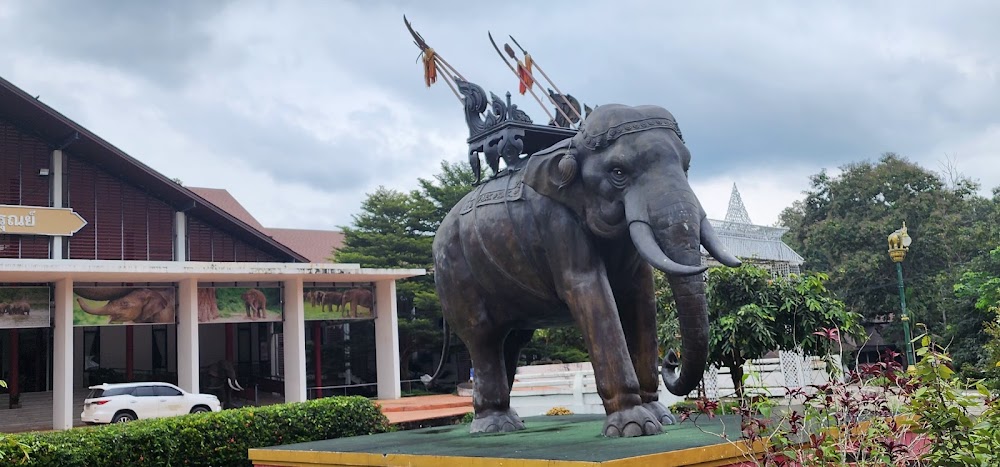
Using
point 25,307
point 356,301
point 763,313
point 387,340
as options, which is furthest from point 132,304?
point 763,313

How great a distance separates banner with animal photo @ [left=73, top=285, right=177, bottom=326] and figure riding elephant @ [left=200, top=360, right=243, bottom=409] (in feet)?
10.4

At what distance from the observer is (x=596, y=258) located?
533cm

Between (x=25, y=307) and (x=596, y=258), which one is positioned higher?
(x=25, y=307)

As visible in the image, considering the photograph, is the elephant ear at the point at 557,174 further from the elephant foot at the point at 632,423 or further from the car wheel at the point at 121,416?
the car wheel at the point at 121,416

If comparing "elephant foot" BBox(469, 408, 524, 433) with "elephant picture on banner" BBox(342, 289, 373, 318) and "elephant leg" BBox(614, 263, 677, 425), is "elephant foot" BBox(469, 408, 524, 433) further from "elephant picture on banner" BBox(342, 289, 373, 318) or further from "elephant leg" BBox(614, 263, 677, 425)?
"elephant picture on banner" BBox(342, 289, 373, 318)

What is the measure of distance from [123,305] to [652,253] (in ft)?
66.2

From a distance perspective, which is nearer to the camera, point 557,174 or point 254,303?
point 557,174

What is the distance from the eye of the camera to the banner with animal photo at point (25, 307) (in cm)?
2064

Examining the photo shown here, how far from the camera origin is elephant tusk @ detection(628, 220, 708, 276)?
177 inches

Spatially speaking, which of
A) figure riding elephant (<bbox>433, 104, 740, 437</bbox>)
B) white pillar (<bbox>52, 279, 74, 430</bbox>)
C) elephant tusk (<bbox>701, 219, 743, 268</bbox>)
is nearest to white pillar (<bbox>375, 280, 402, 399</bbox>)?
white pillar (<bbox>52, 279, 74, 430</bbox>)

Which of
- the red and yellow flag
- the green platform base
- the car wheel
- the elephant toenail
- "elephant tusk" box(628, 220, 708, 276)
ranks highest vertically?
the red and yellow flag

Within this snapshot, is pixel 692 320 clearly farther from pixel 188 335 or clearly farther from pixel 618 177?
pixel 188 335

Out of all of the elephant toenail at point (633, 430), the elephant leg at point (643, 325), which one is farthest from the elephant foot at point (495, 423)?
the elephant toenail at point (633, 430)

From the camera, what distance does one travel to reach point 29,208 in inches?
853
